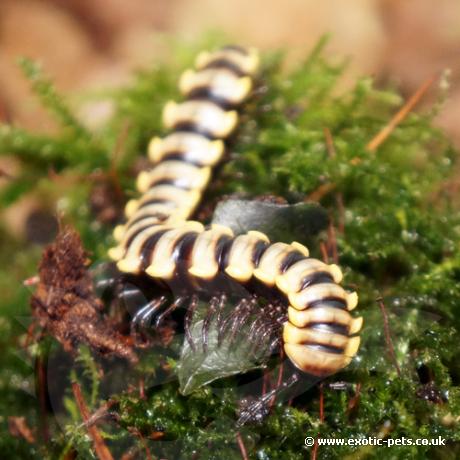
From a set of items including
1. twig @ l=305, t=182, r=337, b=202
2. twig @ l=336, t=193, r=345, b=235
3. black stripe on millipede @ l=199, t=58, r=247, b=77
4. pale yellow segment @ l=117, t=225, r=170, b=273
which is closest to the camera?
pale yellow segment @ l=117, t=225, r=170, b=273

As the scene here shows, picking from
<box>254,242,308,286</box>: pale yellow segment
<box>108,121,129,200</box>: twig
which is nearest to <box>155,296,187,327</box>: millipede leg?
<box>254,242,308,286</box>: pale yellow segment

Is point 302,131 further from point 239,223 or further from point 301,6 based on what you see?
point 301,6

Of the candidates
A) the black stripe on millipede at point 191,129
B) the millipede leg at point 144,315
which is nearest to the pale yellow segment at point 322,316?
the millipede leg at point 144,315

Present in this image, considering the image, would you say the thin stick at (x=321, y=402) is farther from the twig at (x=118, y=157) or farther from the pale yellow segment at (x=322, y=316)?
the twig at (x=118, y=157)

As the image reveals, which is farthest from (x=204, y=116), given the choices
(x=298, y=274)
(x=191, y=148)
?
(x=298, y=274)

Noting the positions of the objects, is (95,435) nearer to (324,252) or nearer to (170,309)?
(170,309)

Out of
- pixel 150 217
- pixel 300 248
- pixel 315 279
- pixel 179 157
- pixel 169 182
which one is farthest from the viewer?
pixel 179 157

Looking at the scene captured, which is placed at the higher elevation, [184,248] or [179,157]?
[179,157]

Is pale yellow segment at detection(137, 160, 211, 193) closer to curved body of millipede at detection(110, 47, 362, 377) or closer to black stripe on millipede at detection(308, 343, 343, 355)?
curved body of millipede at detection(110, 47, 362, 377)
